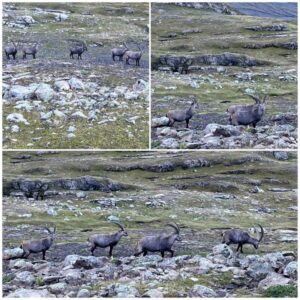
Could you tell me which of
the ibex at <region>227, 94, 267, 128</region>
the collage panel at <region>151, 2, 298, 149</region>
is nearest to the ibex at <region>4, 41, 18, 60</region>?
the collage panel at <region>151, 2, 298, 149</region>

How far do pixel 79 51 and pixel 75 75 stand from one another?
1375 millimetres

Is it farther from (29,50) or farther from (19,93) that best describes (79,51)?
(19,93)

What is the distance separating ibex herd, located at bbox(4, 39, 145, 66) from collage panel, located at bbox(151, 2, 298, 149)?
1.04 metres

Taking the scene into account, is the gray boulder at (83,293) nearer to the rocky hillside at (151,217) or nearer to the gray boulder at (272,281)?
the rocky hillside at (151,217)

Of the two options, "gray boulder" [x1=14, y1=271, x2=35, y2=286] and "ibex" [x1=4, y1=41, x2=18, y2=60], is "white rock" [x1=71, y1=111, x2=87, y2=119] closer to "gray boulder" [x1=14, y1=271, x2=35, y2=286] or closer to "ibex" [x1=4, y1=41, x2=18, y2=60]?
"ibex" [x1=4, y1=41, x2=18, y2=60]

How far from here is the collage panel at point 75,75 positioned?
30109mm

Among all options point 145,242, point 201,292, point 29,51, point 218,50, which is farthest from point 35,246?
point 218,50

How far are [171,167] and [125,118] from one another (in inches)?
183

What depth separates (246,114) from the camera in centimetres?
3083

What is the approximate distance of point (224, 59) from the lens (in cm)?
3500

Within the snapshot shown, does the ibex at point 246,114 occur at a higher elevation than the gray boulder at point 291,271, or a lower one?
higher

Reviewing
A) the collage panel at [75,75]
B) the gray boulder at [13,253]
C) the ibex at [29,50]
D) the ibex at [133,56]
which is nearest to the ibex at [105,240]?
the gray boulder at [13,253]

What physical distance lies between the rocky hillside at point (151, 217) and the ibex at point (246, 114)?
2.15 m

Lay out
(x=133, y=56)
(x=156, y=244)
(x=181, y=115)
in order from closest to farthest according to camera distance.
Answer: (x=156, y=244)
(x=181, y=115)
(x=133, y=56)
